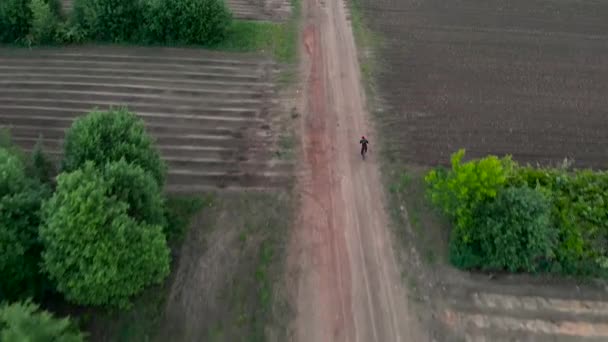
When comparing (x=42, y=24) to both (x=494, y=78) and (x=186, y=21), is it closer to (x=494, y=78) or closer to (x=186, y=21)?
(x=186, y=21)

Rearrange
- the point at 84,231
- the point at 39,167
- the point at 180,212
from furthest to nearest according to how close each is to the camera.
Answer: the point at 180,212 < the point at 39,167 < the point at 84,231

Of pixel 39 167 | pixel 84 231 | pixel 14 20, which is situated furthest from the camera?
pixel 14 20

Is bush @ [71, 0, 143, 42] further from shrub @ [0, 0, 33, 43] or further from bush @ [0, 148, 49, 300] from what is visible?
bush @ [0, 148, 49, 300]

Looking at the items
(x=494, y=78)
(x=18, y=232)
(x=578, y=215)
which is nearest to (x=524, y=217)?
(x=578, y=215)

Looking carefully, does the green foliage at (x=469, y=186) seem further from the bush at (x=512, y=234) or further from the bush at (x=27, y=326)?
the bush at (x=27, y=326)

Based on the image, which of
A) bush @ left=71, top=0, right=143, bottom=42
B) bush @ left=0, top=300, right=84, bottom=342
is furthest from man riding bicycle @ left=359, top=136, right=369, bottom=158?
bush @ left=71, top=0, right=143, bottom=42
